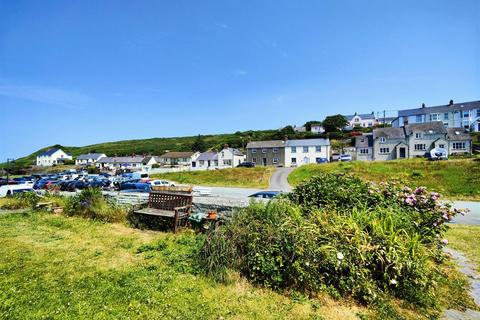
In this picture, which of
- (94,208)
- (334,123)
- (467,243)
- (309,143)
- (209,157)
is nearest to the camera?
(467,243)

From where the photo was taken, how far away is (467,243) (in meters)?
7.83

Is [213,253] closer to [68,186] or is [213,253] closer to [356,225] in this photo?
[356,225]

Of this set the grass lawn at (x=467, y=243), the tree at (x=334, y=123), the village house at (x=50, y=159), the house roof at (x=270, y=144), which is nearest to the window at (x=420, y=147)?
the house roof at (x=270, y=144)

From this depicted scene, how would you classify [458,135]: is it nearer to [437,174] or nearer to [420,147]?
[420,147]

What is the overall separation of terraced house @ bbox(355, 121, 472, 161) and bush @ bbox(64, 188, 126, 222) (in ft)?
173

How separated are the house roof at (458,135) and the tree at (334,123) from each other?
3664 centimetres

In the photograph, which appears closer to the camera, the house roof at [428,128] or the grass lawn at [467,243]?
the grass lawn at [467,243]

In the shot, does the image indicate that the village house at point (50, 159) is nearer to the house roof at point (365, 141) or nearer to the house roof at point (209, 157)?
the house roof at point (209, 157)

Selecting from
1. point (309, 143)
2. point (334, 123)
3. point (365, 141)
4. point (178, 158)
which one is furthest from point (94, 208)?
point (334, 123)

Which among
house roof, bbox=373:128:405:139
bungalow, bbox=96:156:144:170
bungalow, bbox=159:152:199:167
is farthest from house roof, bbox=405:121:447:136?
bungalow, bbox=96:156:144:170

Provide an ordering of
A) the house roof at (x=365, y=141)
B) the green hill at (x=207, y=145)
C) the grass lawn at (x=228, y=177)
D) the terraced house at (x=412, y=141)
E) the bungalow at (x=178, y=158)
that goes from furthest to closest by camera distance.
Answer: the green hill at (x=207, y=145) → the bungalow at (x=178, y=158) → the house roof at (x=365, y=141) → the terraced house at (x=412, y=141) → the grass lawn at (x=228, y=177)

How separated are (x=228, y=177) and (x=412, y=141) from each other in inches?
1444

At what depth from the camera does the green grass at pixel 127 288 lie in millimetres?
3840

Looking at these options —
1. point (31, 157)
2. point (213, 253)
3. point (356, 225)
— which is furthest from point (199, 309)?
point (31, 157)
